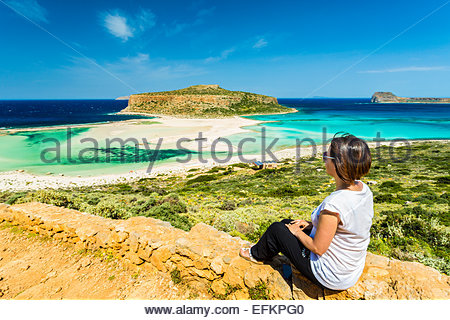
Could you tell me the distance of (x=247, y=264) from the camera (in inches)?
128

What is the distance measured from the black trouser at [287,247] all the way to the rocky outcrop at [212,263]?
0.35 m

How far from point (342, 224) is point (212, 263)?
211 cm

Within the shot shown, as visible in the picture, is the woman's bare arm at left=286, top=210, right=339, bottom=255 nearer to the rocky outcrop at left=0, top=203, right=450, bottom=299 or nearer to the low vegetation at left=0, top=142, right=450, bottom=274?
the rocky outcrop at left=0, top=203, right=450, bottom=299

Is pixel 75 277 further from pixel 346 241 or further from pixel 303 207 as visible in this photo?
pixel 303 207

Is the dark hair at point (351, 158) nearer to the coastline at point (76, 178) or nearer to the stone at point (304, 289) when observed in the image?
the stone at point (304, 289)

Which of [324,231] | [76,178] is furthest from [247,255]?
[76,178]

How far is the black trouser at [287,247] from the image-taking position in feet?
8.30

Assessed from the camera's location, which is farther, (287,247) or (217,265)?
(217,265)

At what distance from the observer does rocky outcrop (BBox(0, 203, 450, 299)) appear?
8.43ft

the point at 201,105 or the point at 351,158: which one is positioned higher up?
the point at 201,105

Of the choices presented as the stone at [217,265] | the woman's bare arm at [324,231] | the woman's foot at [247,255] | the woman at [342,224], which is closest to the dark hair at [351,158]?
the woman at [342,224]

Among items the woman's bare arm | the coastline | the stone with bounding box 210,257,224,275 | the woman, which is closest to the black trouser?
the woman

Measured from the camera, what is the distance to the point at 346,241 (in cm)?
221
